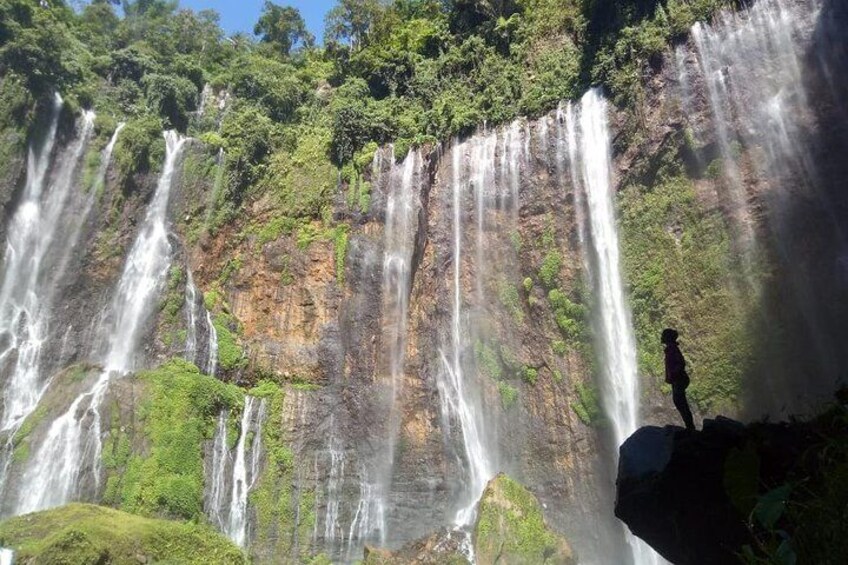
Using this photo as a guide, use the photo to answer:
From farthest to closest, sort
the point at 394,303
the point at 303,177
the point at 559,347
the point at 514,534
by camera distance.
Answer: the point at 303,177 < the point at 394,303 < the point at 559,347 < the point at 514,534

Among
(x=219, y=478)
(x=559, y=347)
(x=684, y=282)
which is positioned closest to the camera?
(x=219, y=478)

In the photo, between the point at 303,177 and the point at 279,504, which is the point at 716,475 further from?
the point at 303,177

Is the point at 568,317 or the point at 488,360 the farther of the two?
the point at 488,360

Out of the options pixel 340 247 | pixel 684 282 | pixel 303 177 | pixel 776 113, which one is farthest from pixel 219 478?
pixel 776 113

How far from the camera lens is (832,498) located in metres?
3.22

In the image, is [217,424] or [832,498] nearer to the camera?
[832,498]

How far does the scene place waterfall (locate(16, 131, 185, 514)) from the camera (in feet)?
51.5

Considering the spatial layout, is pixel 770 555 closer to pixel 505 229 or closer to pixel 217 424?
pixel 217 424

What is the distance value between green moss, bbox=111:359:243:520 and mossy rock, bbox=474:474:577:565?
6.75 metres

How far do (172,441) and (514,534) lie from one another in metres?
→ 8.59

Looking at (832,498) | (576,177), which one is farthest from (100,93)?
(832,498)

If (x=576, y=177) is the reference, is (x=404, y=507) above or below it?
below

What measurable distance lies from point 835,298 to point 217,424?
15.7 m

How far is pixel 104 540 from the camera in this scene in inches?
406
